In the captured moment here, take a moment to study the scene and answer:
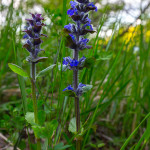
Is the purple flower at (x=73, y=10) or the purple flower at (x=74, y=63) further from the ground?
the purple flower at (x=73, y=10)

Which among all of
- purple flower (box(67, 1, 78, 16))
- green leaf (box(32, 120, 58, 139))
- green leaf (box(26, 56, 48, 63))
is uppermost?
purple flower (box(67, 1, 78, 16))

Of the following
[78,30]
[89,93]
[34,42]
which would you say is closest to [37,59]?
[34,42]

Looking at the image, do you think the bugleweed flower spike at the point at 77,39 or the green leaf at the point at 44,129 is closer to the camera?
the green leaf at the point at 44,129

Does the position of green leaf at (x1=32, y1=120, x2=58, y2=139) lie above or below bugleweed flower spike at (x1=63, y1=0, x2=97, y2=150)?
below

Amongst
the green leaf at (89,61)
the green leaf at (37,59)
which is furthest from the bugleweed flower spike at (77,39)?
the green leaf at (37,59)

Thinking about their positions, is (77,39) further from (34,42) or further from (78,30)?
(34,42)

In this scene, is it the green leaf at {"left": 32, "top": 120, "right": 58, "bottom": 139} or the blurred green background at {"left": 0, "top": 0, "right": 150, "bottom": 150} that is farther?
the blurred green background at {"left": 0, "top": 0, "right": 150, "bottom": 150}

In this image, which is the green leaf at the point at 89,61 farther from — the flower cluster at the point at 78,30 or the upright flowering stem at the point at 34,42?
the upright flowering stem at the point at 34,42

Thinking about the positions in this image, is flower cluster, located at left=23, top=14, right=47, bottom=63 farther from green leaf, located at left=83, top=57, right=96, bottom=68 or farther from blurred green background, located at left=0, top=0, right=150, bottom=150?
green leaf, located at left=83, top=57, right=96, bottom=68

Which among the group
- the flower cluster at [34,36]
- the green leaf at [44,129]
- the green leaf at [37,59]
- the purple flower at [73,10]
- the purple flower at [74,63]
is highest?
the purple flower at [73,10]

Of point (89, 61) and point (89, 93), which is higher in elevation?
A: point (89, 61)

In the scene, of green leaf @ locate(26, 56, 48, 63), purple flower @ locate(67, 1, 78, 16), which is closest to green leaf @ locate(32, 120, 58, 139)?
green leaf @ locate(26, 56, 48, 63)
